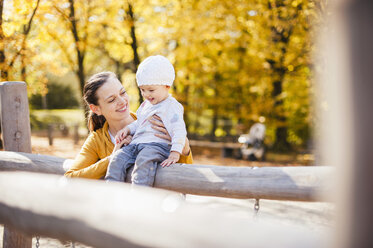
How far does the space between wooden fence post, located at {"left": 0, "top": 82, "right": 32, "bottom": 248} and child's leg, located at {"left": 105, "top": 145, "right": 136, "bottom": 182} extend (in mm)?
1406

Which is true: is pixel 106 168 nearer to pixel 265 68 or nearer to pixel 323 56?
pixel 323 56

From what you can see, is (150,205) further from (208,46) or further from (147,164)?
(208,46)

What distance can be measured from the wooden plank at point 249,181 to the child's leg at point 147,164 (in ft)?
0.21

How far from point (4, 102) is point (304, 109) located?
12.5m

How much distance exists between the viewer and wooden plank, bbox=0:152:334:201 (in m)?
2.01

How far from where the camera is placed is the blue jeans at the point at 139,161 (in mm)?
2367

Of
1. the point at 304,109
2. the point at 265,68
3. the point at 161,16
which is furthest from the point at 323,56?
the point at 304,109

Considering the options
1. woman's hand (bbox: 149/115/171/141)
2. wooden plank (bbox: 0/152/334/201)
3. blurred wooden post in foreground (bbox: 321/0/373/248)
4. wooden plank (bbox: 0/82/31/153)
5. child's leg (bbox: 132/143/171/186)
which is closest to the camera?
blurred wooden post in foreground (bbox: 321/0/373/248)

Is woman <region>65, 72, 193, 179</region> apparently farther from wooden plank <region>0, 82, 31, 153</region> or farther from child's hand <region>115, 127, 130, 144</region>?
wooden plank <region>0, 82, 31, 153</region>

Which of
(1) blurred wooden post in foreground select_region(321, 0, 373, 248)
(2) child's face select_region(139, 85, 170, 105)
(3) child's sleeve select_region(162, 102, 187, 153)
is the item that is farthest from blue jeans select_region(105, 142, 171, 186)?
(1) blurred wooden post in foreground select_region(321, 0, 373, 248)

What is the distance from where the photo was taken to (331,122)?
3.29 ft

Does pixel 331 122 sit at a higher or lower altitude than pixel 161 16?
lower

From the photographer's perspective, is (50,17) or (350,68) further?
(50,17)

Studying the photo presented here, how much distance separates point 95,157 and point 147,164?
2.36 feet
